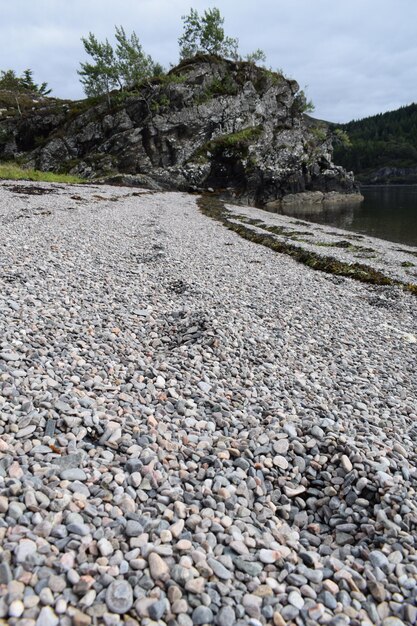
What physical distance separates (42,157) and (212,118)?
127ft

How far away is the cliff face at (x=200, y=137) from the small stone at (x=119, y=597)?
6990cm

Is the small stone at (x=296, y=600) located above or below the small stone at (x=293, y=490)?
above

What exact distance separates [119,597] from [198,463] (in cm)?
214

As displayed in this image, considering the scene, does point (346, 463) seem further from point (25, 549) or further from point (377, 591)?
point (25, 549)

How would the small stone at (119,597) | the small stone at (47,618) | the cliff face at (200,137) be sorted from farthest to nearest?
1. the cliff face at (200,137)
2. the small stone at (119,597)
3. the small stone at (47,618)

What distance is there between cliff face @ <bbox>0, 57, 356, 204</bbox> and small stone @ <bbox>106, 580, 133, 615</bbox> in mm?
69897

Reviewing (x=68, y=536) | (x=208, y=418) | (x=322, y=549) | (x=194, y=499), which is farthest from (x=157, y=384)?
(x=322, y=549)

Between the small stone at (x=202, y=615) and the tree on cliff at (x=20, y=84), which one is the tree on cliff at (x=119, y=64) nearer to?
the tree on cliff at (x=20, y=84)

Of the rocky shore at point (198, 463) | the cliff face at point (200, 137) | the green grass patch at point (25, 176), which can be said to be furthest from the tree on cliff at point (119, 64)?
the rocky shore at point (198, 463)

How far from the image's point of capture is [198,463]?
207 inches

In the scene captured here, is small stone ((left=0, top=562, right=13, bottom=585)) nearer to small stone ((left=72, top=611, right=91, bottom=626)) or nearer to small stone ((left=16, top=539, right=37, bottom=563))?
small stone ((left=16, top=539, right=37, bottom=563))

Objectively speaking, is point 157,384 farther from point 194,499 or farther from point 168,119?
point 168,119

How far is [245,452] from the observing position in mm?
5512

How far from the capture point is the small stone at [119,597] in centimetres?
316
